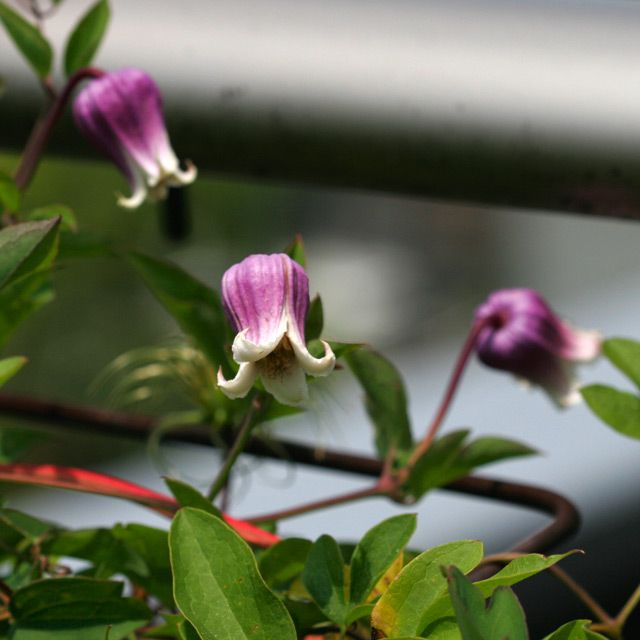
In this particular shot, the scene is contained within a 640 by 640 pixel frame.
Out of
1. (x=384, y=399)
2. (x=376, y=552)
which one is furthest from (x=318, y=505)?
(x=376, y=552)

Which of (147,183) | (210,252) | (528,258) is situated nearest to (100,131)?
(147,183)

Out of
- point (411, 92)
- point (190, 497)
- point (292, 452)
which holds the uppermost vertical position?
point (411, 92)

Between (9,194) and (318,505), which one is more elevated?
(9,194)

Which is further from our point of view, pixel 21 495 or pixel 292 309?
pixel 21 495

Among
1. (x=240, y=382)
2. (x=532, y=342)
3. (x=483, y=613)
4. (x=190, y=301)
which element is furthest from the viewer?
(x=532, y=342)

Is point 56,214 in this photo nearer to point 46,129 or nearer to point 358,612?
point 46,129

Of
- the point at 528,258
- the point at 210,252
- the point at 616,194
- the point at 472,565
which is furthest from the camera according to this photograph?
the point at 528,258

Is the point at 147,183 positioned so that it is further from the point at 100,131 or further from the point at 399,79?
the point at 399,79
